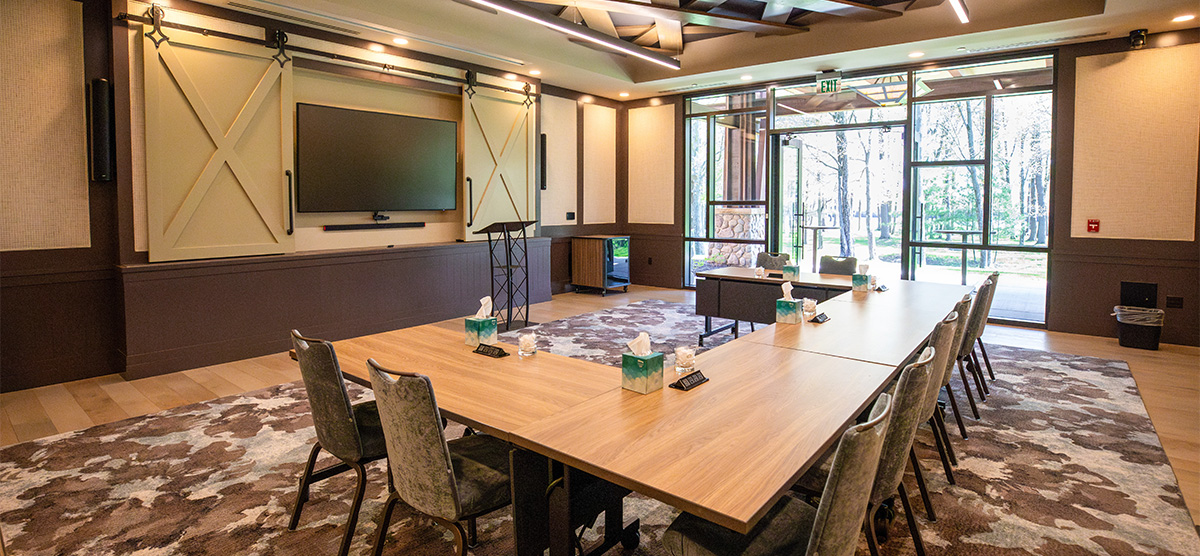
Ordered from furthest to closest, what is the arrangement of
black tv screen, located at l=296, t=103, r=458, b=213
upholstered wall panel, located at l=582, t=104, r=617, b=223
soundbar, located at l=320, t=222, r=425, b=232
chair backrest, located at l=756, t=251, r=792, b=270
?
upholstered wall panel, located at l=582, t=104, r=617, b=223, soundbar, located at l=320, t=222, r=425, b=232, chair backrest, located at l=756, t=251, r=792, b=270, black tv screen, located at l=296, t=103, r=458, b=213

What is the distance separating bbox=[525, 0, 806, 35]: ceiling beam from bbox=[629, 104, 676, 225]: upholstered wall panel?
8.07 feet

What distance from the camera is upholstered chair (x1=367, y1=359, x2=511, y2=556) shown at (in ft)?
6.22

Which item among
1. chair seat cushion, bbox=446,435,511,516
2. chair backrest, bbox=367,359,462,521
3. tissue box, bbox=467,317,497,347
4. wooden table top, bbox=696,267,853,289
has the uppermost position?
wooden table top, bbox=696,267,853,289

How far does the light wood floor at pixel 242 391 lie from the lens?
12.3 feet

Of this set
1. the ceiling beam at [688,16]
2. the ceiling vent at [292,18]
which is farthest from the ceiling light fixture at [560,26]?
the ceiling vent at [292,18]

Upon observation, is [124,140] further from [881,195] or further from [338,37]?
[881,195]

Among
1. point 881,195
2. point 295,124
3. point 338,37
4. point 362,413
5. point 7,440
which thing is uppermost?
point 338,37

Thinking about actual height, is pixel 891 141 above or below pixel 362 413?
above

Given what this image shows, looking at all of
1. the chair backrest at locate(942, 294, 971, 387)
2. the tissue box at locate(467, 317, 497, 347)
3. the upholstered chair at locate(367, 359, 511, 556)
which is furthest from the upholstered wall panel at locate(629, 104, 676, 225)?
the upholstered chair at locate(367, 359, 511, 556)

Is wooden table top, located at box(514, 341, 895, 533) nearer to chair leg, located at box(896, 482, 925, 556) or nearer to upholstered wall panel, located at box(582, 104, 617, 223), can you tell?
chair leg, located at box(896, 482, 925, 556)

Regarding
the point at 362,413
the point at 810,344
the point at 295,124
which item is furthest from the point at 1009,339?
the point at 295,124

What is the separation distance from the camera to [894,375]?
2613 mm

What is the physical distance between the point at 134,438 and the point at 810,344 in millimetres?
3776

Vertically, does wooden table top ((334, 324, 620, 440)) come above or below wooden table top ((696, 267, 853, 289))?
below
